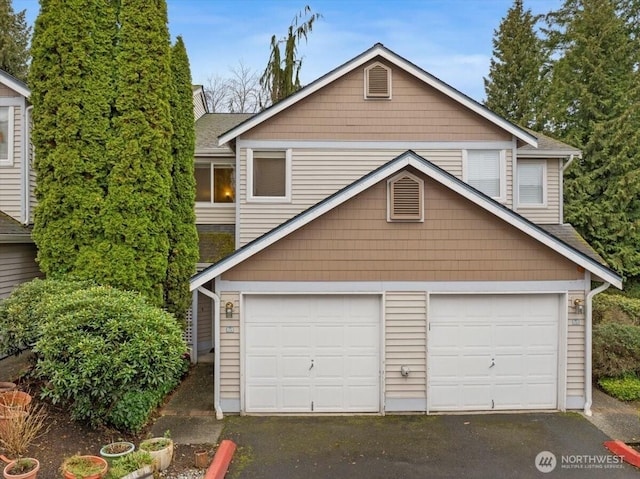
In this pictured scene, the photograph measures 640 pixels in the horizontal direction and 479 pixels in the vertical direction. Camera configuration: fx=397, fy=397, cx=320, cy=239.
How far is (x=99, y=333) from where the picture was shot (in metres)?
6.07

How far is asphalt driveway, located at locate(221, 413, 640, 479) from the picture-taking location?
227 inches

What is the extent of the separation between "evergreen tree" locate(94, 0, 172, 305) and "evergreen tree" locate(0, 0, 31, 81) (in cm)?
2046

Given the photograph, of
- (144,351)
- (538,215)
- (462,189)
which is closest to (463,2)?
(538,215)

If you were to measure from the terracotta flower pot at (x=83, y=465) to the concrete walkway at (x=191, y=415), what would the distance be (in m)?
1.52

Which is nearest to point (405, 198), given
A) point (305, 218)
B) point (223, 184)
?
point (305, 218)

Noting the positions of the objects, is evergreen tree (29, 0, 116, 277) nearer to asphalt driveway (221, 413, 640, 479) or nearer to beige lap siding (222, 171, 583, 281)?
beige lap siding (222, 171, 583, 281)

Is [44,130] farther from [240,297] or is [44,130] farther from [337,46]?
[337,46]

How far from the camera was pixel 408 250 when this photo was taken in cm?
766

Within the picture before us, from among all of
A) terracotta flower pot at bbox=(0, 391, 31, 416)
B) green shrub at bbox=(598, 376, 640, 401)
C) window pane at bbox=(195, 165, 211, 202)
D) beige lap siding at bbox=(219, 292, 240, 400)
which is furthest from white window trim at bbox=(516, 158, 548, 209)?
terracotta flower pot at bbox=(0, 391, 31, 416)

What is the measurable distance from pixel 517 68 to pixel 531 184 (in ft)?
59.9

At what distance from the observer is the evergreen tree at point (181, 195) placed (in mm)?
9922

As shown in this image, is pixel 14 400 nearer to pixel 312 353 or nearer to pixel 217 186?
pixel 312 353

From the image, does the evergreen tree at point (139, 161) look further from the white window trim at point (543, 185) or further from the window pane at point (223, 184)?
the white window trim at point (543, 185)

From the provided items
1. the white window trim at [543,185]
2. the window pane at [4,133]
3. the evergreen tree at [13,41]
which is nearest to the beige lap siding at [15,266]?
the window pane at [4,133]
